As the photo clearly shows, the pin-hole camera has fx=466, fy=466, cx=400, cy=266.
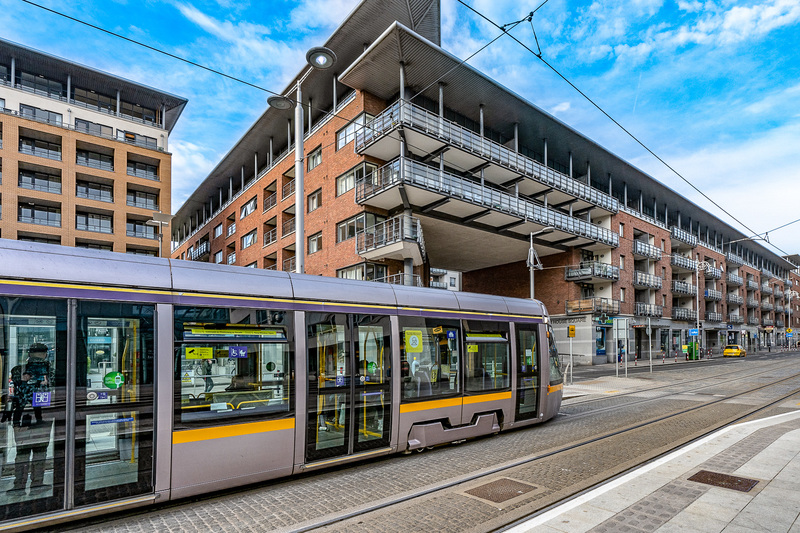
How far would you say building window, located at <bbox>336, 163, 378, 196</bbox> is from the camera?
27969mm

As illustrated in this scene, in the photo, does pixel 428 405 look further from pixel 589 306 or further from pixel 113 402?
pixel 589 306

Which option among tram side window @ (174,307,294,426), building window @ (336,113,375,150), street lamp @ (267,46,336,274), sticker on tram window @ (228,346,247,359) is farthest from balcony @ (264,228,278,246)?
sticker on tram window @ (228,346,247,359)

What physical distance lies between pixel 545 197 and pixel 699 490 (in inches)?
1229

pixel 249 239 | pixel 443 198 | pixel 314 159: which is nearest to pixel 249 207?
pixel 249 239

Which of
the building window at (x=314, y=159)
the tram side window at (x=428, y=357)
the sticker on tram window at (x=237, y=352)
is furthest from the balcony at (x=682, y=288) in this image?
the sticker on tram window at (x=237, y=352)

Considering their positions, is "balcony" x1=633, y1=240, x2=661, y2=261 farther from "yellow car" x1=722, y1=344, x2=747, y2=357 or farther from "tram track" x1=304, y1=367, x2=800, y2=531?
"tram track" x1=304, y1=367, x2=800, y2=531

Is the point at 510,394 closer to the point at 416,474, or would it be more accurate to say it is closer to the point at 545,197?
the point at 416,474

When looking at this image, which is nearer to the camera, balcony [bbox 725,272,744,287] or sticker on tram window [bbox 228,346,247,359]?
sticker on tram window [bbox 228,346,247,359]

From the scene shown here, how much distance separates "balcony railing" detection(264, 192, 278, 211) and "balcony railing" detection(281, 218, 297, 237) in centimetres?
233

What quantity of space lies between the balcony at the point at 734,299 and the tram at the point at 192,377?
76.9m

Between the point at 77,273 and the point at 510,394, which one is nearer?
the point at 77,273

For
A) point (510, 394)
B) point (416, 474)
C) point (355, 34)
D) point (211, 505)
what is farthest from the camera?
point (355, 34)

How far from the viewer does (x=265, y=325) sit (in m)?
6.33

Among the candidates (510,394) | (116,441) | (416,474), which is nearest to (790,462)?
(510,394)
